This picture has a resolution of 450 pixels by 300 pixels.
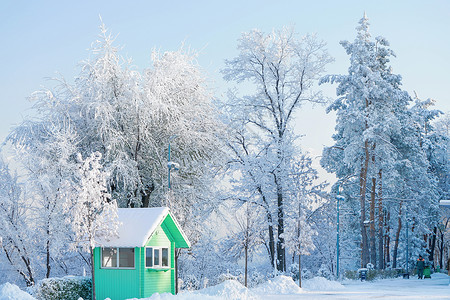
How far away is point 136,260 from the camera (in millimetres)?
24000

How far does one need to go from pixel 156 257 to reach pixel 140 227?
4.86 feet

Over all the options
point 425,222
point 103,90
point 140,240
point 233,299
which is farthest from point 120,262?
point 425,222

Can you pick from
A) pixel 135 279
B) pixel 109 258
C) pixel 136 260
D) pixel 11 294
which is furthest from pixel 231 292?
pixel 11 294

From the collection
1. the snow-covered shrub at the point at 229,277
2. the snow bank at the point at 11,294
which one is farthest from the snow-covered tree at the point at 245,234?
the snow bank at the point at 11,294

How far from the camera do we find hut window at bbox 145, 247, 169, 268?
968 inches

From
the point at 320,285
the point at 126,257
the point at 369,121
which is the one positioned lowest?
the point at 320,285

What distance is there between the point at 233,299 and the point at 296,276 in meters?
16.5

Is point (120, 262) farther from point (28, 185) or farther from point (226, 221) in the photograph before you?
point (226, 221)

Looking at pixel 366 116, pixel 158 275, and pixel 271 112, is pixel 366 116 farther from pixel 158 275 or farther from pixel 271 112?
pixel 158 275

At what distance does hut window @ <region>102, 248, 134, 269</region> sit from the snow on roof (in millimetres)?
453

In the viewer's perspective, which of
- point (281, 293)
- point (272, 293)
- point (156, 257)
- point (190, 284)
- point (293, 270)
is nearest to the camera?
point (156, 257)

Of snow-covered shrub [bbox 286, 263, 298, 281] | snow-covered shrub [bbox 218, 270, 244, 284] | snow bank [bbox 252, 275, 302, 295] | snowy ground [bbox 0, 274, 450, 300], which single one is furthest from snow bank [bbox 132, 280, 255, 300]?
snow-covered shrub [bbox 286, 263, 298, 281]

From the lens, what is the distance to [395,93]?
47.8 m

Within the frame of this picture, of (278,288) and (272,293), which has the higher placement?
(278,288)
